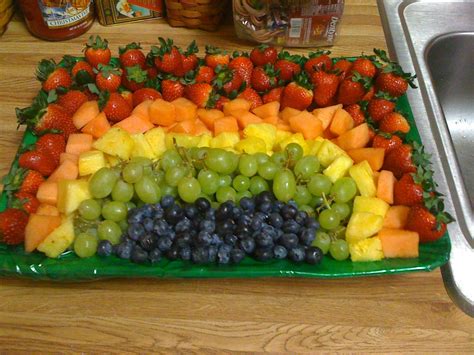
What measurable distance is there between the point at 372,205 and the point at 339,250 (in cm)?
11

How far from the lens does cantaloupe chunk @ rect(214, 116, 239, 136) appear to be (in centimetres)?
108

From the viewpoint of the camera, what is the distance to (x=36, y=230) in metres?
0.91

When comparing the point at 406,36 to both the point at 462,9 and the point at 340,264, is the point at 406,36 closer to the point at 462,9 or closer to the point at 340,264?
the point at 462,9


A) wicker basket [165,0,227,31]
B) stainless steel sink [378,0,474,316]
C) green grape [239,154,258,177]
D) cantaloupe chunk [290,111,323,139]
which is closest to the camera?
green grape [239,154,258,177]

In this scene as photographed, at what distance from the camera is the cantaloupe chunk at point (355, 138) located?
3.46ft

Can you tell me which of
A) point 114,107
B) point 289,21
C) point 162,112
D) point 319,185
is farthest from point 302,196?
point 289,21

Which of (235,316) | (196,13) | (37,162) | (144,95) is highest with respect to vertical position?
(196,13)

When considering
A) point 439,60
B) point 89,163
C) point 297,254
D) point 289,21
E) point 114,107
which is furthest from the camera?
point 439,60

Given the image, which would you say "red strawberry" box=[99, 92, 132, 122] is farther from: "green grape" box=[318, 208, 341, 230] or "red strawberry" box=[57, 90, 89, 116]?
"green grape" box=[318, 208, 341, 230]

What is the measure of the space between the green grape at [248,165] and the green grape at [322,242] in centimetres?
18

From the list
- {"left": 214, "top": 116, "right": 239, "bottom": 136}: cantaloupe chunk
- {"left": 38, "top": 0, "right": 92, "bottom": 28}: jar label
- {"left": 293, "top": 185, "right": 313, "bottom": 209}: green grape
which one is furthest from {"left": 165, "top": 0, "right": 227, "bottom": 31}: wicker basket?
{"left": 293, "top": 185, "right": 313, "bottom": 209}: green grape

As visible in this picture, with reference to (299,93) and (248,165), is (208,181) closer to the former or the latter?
(248,165)

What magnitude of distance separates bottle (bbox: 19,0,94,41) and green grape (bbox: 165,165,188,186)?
2.20ft

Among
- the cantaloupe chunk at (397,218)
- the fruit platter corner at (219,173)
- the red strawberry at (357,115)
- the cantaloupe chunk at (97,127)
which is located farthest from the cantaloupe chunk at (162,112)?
the cantaloupe chunk at (397,218)
